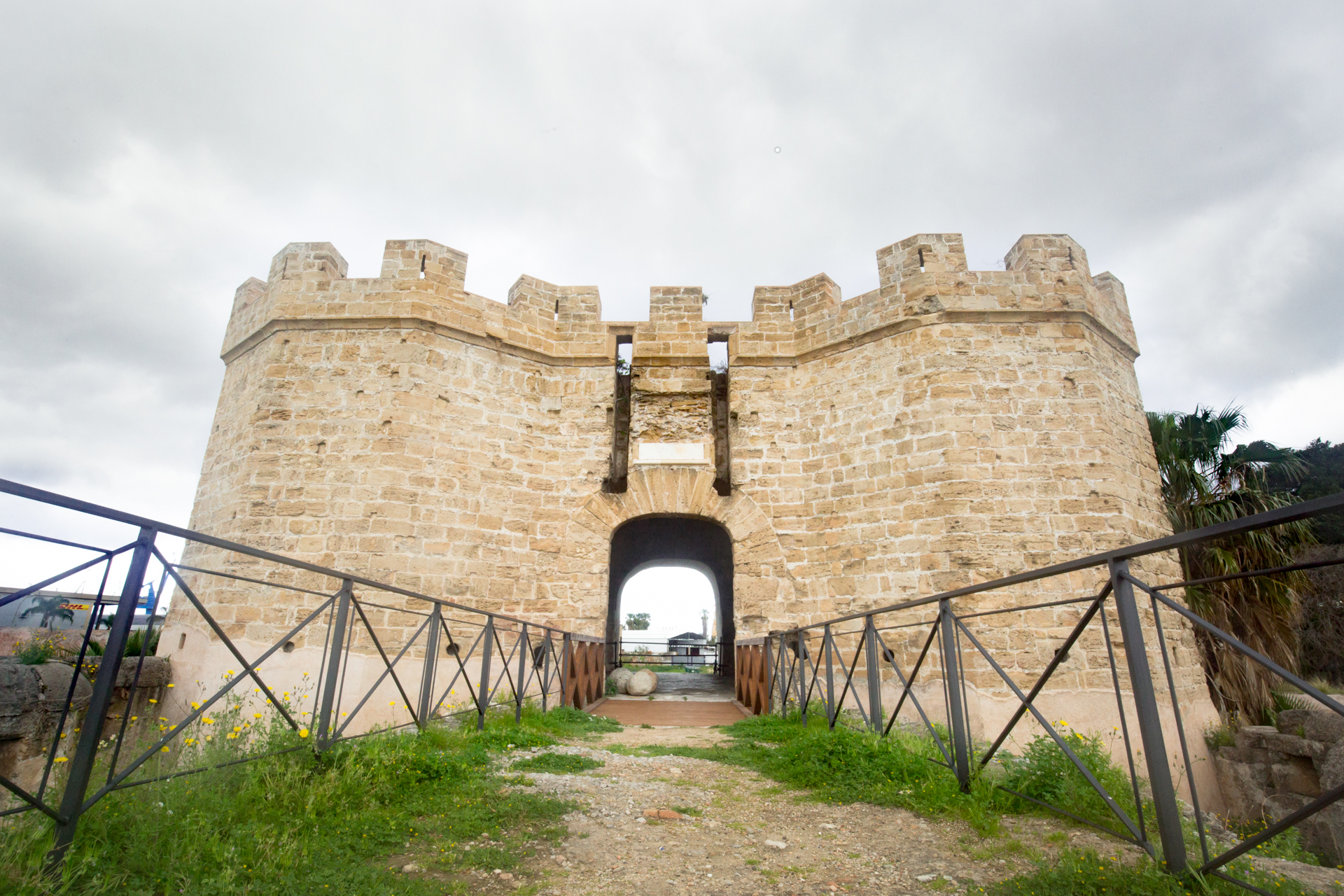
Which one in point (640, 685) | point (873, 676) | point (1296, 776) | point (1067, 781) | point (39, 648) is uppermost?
point (39, 648)

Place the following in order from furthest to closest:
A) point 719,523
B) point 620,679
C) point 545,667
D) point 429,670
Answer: point 620,679, point 719,523, point 545,667, point 429,670

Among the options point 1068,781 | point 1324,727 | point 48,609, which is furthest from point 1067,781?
point 48,609

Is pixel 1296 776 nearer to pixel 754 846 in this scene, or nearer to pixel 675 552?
pixel 754 846

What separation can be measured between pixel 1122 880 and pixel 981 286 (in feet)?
24.8

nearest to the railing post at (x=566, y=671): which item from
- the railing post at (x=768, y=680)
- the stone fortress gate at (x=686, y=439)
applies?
the stone fortress gate at (x=686, y=439)

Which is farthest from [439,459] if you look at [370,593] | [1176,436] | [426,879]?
[1176,436]

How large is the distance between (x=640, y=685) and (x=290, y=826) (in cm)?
798

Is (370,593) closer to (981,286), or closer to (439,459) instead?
(439,459)

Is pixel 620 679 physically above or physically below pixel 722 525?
below

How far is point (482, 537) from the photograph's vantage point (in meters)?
8.34

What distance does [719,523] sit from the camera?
8.87 meters

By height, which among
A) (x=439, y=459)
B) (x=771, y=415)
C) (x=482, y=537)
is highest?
(x=771, y=415)

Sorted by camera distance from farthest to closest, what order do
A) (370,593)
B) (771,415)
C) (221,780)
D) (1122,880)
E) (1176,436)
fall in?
(1176,436) < (771,415) < (370,593) < (221,780) < (1122,880)

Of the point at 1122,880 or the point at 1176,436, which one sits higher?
the point at 1176,436
